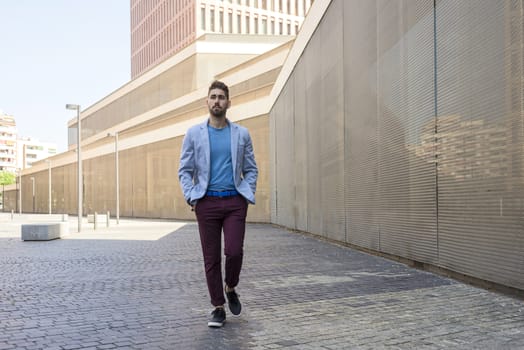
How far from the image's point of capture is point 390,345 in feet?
13.4

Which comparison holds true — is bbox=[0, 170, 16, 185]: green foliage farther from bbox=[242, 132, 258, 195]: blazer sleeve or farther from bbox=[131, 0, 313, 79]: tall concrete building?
bbox=[242, 132, 258, 195]: blazer sleeve

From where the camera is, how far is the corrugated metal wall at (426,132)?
19.4 ft

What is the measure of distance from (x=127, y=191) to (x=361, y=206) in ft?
121

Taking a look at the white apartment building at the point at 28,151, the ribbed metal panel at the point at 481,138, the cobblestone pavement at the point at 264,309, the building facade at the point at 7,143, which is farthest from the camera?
the white apartment building at the point at 28,151

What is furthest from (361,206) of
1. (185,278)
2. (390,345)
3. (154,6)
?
(154,6)

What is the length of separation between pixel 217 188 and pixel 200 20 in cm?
5800

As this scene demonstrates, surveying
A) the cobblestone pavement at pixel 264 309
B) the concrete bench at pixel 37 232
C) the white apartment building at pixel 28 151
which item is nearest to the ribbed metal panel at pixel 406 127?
the cobblestone pavement at pixel 264 309

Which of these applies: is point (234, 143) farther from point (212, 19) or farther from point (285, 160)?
point (212, 19)

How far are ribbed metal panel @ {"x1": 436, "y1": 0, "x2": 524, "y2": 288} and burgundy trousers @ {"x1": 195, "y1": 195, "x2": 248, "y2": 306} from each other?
2708 mm

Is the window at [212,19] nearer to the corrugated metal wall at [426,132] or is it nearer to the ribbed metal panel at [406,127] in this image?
the corrugated metal wall at [426,132]

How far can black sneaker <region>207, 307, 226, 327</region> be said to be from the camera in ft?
15.5

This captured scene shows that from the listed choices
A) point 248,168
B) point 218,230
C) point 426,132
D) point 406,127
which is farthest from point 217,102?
point 406,127

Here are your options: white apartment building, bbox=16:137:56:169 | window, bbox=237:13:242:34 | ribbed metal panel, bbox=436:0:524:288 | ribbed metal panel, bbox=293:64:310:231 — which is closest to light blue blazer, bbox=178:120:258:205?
ribbed metal panel, bbox=436:0:524:288

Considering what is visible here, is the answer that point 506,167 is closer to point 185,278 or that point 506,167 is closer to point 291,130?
point 185,278
